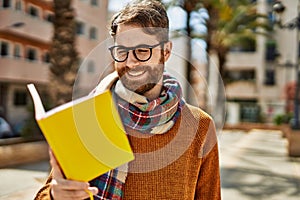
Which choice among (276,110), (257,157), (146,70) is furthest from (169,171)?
(276,110)

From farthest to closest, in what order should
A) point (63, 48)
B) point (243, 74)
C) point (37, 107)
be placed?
point (243, 74) < point (63, 48) < point (37, 107)

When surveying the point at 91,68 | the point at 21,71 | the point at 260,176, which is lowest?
the point at 260,176

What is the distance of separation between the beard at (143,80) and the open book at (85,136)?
0.59 ft

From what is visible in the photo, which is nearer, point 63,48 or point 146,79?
point 146,79

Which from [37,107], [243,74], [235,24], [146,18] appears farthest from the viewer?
[243,74]

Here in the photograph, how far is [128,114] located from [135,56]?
137 mm

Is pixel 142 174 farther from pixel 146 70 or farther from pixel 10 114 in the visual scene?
pixel 10 114

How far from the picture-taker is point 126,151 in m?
0.87

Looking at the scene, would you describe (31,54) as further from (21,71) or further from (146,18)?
(146,18)

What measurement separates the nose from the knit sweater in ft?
0.55

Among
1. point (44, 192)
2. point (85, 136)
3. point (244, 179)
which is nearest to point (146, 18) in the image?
point (85, 136)

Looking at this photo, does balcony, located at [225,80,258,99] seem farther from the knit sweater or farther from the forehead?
the forehead

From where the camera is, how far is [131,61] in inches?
40.1

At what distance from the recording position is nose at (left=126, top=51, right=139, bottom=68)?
3.33 feet
